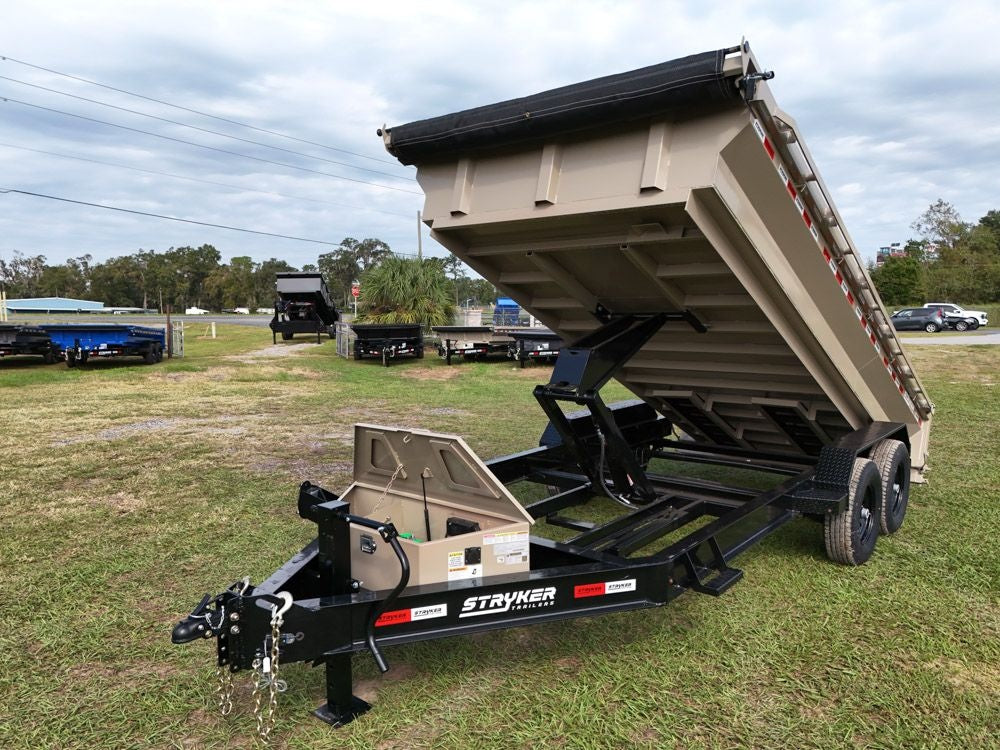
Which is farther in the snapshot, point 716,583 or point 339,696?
point 716,583

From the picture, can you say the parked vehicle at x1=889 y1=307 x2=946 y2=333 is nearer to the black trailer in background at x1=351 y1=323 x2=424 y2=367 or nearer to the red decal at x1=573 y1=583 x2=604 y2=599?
the black trailer in background at x1=351 y1=323 x2=424 y2=367

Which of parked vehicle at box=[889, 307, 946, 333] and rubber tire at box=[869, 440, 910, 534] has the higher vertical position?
parked vehicle at box=[889, 307, 946, 333]

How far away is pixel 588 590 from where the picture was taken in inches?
121

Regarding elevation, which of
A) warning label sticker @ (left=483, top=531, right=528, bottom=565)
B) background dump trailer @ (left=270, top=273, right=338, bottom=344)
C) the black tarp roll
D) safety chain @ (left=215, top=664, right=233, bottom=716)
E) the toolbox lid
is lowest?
safety chain @ (left=215, top=664, right=233, bottom=716)

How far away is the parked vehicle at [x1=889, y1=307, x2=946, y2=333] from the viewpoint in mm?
33406

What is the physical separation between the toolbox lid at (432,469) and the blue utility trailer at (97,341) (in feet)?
52.2

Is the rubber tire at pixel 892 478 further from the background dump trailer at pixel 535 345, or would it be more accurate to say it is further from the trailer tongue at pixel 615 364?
the background dump trailer at pixel 535 345

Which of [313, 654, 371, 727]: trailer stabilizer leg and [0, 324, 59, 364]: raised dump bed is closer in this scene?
[313, 654, 371, 727]: trailer stabilizer leg

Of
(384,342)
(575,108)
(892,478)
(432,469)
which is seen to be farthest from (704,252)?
(384,342)

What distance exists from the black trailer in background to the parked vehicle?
25546 mm

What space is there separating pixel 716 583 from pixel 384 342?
1618 cm

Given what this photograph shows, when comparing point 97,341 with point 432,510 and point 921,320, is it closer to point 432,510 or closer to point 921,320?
point 432,510

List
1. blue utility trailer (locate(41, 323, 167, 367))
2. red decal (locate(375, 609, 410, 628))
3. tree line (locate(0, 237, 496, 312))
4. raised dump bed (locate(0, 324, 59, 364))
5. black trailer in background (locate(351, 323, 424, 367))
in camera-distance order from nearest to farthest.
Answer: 1. red decal (locate(375, 609, 410, 628))
2. raised dump bed (locate(0, 324, 59, 364))
3. blue utility trailer (locate(41, 323, 167, 367))
4. black trailer in background (locate(351, 323, 424, 367))
5. tree line (locate(0, 237, 496, 312))

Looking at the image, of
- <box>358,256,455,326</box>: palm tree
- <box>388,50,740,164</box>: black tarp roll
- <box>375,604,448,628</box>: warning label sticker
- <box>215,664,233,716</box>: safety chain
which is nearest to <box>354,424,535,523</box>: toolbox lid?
<box>375,604,448,628</box>: warning label sticker
